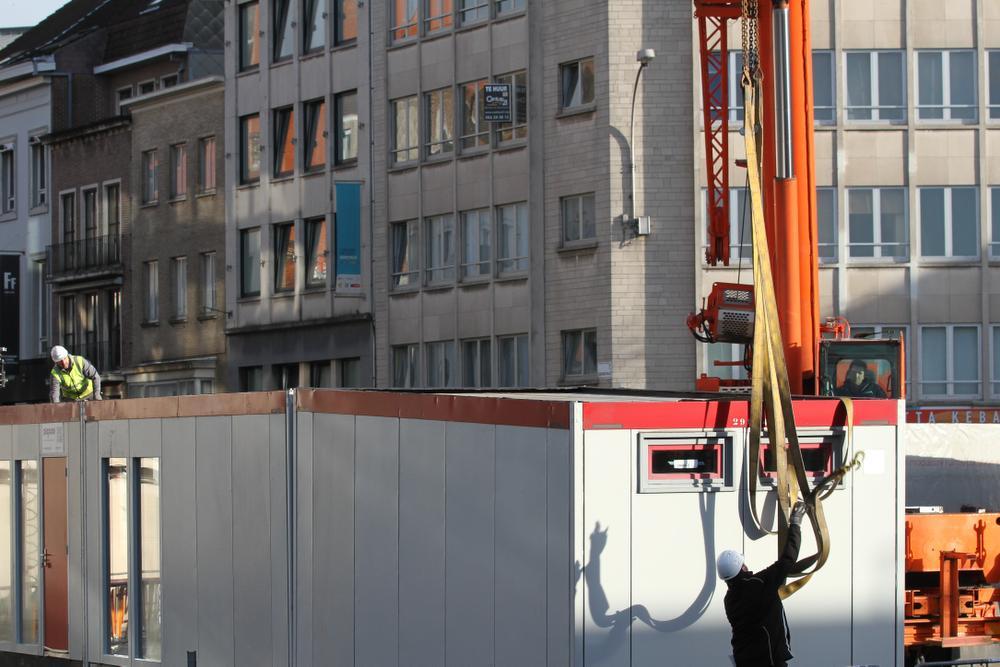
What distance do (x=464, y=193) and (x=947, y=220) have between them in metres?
11.6

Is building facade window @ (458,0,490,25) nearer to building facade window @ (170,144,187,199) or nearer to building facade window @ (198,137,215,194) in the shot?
building facade window @ (198,137,215,194)

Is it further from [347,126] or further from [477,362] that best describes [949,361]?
[347,126]

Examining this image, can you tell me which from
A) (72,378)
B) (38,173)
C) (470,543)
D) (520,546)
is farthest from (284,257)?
(520,546)

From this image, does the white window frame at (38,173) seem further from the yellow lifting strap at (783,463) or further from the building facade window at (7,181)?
the yellow lifting strap at (783,463)

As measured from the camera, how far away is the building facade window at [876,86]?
143ft

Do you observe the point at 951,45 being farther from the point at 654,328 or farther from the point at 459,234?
the point at 459,234

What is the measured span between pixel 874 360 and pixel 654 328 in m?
17.8

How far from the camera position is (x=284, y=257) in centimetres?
5269

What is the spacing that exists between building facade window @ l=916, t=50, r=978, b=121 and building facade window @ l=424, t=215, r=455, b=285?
1176cm

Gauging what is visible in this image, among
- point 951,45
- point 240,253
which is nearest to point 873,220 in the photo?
point 951,45

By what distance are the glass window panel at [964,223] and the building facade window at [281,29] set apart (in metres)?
19.0

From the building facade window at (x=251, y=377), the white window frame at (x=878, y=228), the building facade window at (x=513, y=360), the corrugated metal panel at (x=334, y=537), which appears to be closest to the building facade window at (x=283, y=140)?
the building facade window at (x=251, y=377)

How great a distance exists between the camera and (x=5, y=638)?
1914cm

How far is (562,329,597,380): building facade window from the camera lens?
4344 cm
